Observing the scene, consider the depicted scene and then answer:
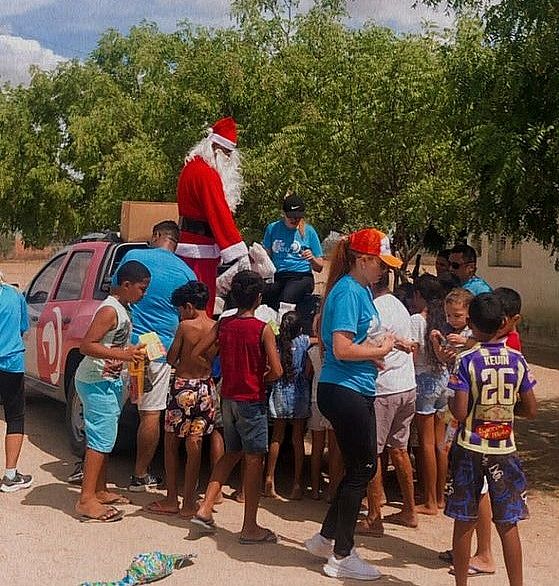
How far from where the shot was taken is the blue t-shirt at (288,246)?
7363 mm

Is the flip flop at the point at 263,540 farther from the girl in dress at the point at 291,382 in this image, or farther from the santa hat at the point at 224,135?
the santa hat at the point at 224,135

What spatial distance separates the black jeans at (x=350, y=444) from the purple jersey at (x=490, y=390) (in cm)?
60

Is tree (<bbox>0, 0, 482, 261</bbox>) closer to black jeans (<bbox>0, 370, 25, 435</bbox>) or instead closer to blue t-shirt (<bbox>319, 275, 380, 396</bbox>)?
blue t-shirt (<bbox>319, 275, 380, 396</bbox>)

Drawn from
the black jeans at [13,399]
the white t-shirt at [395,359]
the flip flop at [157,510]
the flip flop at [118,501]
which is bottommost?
the flip flop at [118,501]

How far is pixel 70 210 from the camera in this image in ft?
80.4

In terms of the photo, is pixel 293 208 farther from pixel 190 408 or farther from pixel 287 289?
pixel 190 408

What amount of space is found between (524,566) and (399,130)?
595 centimetres

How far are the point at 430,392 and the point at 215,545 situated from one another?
1.81m

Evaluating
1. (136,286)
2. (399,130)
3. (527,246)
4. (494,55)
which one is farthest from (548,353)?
(136,286)

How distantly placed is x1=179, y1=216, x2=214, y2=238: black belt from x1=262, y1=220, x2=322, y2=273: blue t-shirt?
2.78 ft

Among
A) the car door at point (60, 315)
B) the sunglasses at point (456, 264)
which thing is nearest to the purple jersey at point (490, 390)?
the sunglasses at point (456, 264)

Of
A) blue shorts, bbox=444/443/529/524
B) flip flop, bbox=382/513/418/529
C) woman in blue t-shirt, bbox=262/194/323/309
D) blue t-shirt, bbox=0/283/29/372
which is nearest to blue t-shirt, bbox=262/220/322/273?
woman in blue t-shirt, bbox=262/194/323/309

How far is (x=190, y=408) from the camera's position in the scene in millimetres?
5828

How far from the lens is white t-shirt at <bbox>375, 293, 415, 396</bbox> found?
18.0 feet
